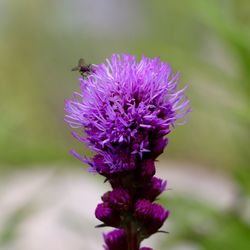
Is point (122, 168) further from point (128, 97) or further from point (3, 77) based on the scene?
point (3, 77)

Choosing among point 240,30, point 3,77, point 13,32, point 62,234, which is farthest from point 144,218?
point 13,32

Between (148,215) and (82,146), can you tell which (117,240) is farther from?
(82,146)

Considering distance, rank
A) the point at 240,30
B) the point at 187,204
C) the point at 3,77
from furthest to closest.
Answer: the point at 3,77, the point at 187,204, the point at 240,30

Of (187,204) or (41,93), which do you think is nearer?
(187,204)

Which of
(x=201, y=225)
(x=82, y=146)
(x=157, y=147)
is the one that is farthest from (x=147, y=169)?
(x=82, y=146)

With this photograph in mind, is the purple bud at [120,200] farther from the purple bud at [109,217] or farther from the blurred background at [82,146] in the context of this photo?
the blurred background at [82,146]

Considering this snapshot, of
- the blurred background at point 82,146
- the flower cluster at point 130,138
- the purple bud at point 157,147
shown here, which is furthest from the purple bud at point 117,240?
the blurred background at point 82,146

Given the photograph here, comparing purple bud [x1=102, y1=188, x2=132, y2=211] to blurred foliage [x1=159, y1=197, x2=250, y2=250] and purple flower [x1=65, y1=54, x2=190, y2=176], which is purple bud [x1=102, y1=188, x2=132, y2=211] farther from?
blurred foliage [x1=159, y1=197, x2=250, y2=250]

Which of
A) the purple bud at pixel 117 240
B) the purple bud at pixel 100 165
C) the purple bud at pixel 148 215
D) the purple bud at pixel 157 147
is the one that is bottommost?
the purple bud at pixel 117 240
